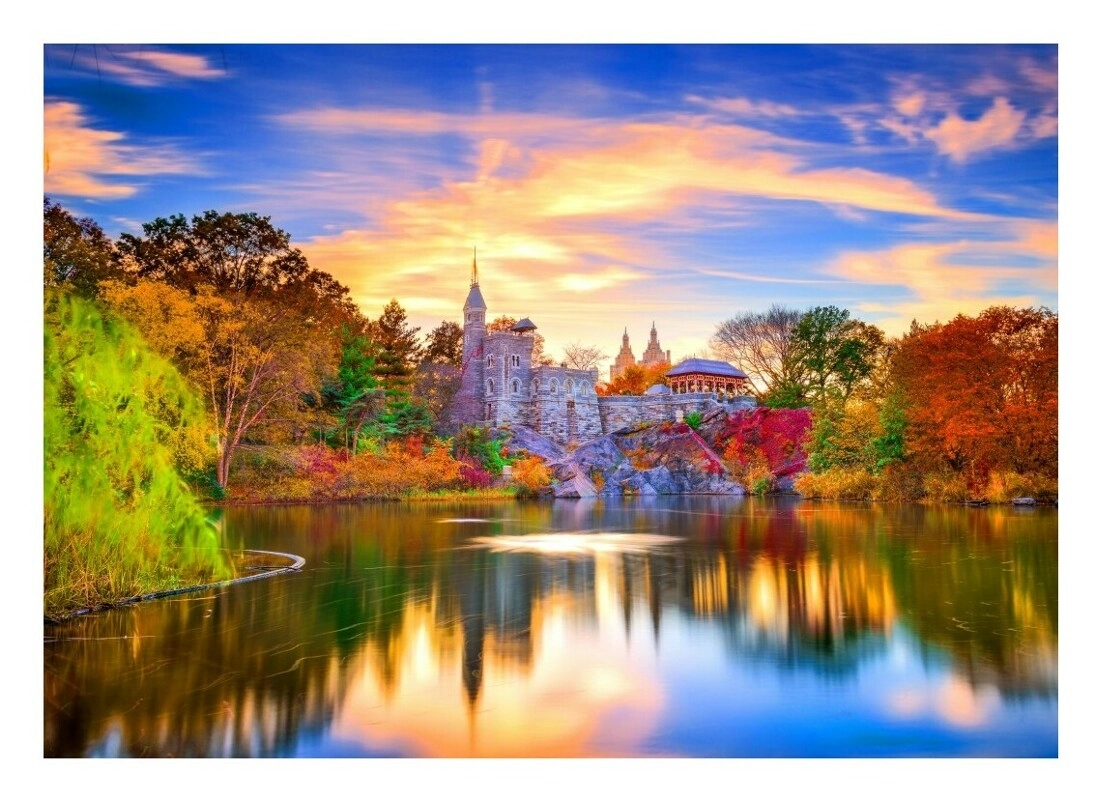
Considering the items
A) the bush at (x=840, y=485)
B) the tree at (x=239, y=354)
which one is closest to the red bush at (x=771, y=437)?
the bush at (x=840, y=485)

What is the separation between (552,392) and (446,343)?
3.11 m

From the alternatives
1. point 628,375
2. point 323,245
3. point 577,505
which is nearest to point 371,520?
point 323,245

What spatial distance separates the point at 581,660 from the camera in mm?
4438

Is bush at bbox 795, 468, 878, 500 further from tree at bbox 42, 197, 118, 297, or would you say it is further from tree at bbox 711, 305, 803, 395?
tree at bbox 42, 197, 118, 297

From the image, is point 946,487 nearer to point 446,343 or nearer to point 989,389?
point 989,389

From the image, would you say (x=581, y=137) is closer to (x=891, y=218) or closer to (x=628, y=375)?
(x=891, y=218)

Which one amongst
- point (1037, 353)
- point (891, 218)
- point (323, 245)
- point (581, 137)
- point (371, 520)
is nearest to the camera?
point (581, 137)

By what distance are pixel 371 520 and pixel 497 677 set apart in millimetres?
8153

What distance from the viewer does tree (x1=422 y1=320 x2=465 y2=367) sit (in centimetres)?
2223

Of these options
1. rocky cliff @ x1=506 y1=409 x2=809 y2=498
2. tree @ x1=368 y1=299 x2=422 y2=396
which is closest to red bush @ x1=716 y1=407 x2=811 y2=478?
rocky cliff @ x1=506 y1=409 x2=809 y2=498

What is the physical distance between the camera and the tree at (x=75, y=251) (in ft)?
25.3

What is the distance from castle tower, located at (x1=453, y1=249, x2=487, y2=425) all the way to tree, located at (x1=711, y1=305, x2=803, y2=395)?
6.81 m

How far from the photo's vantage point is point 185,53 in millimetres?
5711

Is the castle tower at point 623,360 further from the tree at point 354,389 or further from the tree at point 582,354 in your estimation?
the tree at point 354,389
